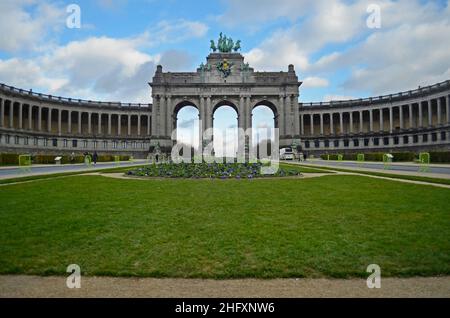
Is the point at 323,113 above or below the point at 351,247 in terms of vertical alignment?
above

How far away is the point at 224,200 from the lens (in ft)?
38.0

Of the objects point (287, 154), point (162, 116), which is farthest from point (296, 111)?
point (162, 116)

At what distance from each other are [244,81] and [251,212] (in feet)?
272

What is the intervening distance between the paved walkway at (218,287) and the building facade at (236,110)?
82.4 meters

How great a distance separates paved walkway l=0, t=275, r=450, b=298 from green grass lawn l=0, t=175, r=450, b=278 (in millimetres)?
197

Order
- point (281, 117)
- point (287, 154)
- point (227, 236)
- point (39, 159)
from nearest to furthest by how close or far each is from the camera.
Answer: point (227, 236) → point (39, 159) → point (287, 154) → point (281, 117)

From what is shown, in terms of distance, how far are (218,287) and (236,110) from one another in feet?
289

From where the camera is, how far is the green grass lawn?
5.41m

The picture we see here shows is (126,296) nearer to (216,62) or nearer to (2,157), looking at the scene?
(2,157)

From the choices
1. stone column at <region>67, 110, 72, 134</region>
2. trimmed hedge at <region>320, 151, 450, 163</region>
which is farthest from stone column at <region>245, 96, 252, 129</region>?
stone column at <region>67, 110, 72, 134</region>

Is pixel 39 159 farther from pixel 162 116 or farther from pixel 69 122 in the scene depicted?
A: pixel 162 116

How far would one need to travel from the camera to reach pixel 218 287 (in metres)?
4.82

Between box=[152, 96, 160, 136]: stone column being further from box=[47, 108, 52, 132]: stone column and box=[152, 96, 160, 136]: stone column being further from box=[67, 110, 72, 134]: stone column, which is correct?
box=[47, 108, 52, 132]: stone column
